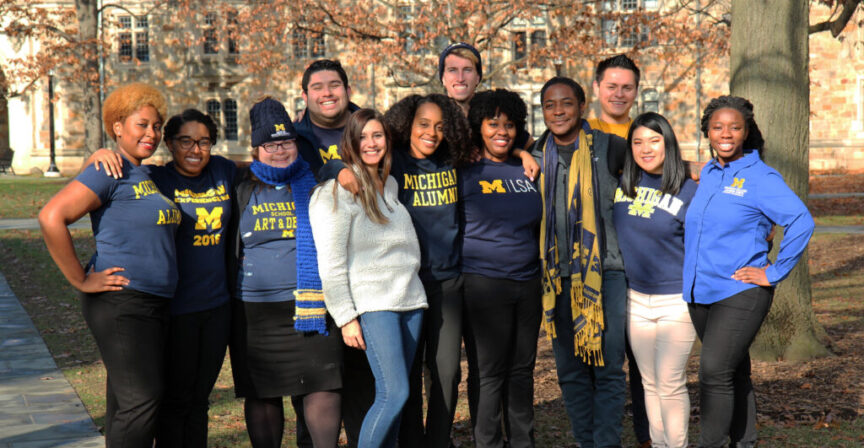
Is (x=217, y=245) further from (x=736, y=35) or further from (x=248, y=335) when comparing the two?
(x=736, y=35)

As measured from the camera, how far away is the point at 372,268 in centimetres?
446

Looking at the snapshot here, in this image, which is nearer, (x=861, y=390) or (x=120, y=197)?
(x=120, y=197)

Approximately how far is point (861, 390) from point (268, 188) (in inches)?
186

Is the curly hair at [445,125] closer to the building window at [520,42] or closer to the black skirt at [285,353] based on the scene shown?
the black skirt at [285,353]

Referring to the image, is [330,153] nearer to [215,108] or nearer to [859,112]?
[859,112]

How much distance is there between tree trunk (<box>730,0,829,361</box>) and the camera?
24.9 feet

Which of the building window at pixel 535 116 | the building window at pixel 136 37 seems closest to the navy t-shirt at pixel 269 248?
the building window at pixel 535 116

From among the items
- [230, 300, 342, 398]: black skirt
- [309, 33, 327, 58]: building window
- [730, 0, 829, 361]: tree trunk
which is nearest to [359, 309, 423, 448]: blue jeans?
[230, 300, 342, 398]: black skirt

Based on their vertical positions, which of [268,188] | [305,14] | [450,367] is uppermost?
[305,14]

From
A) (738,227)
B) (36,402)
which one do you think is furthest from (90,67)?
(738,227)

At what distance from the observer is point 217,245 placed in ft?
14.9

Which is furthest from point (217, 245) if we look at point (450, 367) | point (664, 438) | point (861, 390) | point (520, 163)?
point (861, 390)

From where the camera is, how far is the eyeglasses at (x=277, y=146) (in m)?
4.57

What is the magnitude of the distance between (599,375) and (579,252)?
2.30 ft
